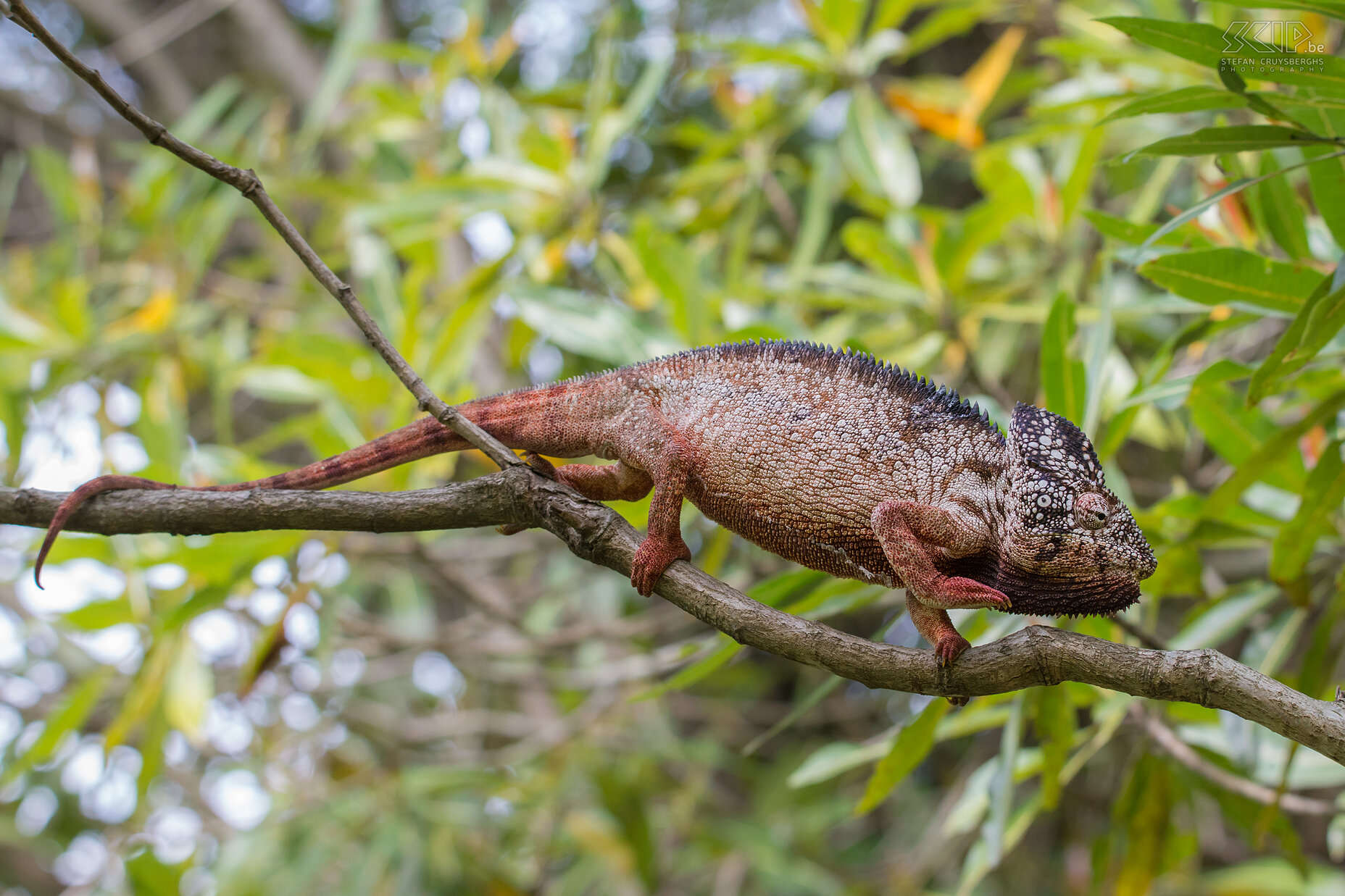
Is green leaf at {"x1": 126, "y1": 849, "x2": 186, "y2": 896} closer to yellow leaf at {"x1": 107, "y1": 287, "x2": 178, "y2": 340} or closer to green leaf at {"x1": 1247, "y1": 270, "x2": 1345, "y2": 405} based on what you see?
yellow leaf at {"x1": 107, "y1": 287, "x2": 178, "y2": 340}

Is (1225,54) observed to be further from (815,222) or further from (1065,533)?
(815,222)

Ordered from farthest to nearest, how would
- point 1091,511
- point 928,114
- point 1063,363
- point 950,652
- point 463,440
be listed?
point 928,114, point 1063,363, point 463,440, point 1091,511, point 950,652

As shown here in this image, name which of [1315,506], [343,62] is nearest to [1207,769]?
[1315,506]

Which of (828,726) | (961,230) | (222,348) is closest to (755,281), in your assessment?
(961,230)

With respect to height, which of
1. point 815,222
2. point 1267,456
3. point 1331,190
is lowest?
point 1267,456

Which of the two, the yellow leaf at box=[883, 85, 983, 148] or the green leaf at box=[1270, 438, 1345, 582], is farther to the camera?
the yellow leaf at box=[883, 85, 983, 148]

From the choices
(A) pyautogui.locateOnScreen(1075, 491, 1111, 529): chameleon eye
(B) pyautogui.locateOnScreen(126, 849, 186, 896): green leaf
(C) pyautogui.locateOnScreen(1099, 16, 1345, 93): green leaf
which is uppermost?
(C) pyautogui.locateOnScreen(1099, 16, 1345, 93): green leaf

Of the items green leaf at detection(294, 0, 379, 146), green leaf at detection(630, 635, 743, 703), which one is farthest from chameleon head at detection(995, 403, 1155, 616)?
green leaf at detection(294, 0, 379, 146)
